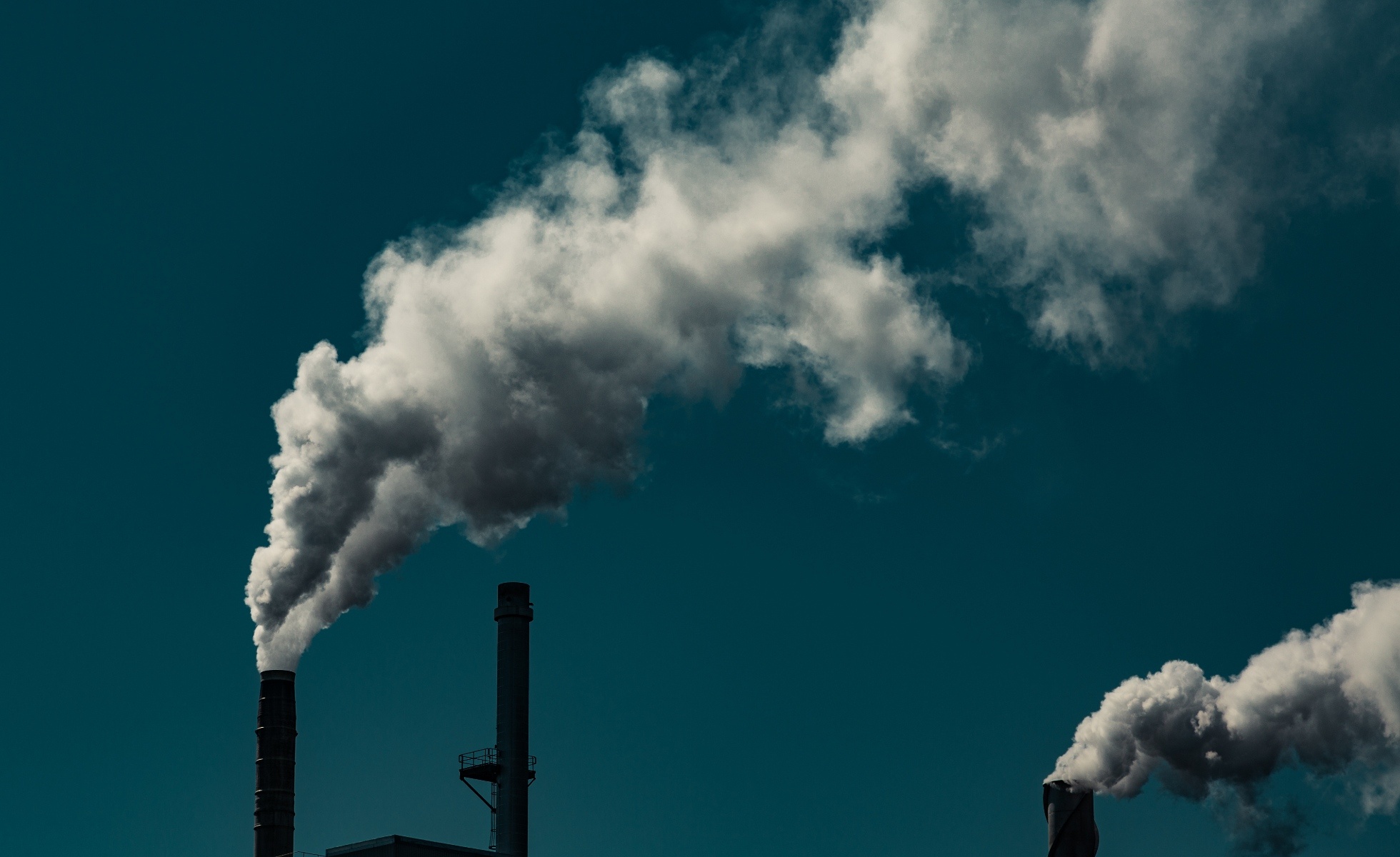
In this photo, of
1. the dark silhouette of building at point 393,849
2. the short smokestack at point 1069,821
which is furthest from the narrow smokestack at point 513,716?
the short smokestack at point 1069,821

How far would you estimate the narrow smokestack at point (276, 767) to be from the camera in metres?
52.5

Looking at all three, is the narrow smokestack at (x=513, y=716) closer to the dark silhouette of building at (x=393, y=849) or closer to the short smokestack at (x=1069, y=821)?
the dark silhouette of building at (x=393, y=849)

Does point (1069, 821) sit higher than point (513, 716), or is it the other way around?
point (513, 716)

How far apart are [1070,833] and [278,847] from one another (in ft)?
86.8

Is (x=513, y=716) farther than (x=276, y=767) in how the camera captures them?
Yes

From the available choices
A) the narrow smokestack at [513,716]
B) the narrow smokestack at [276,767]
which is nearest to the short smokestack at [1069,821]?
the narrow smokestack at [513,716]

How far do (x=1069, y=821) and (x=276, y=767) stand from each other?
2687cm

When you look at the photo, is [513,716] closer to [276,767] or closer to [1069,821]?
[276,767]

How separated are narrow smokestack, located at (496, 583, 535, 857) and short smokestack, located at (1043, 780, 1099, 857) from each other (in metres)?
18.3

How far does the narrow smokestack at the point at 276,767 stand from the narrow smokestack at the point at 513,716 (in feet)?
23.3

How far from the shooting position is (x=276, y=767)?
2099 inches

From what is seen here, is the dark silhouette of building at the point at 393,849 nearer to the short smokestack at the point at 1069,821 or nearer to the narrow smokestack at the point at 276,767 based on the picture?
the narrow smokestack at the point at 276,767

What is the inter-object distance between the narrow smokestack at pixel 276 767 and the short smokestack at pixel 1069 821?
25.7 meters

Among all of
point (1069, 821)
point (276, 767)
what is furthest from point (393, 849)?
point (1069, 821)
